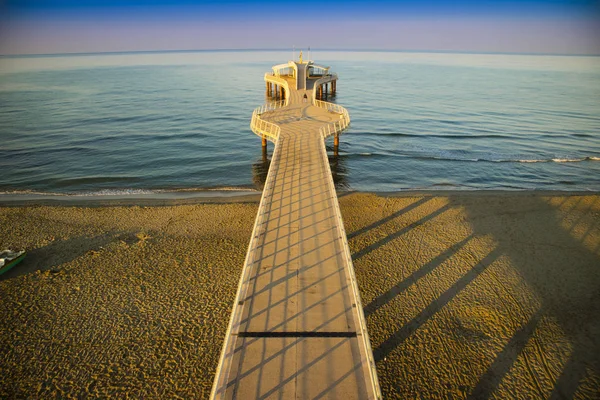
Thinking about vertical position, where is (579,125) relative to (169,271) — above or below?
above

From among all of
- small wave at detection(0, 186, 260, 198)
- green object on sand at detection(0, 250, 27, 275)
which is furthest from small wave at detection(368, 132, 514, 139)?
green object on sand at detection(0, 250, 27, 275)

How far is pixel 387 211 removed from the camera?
17.2 metres

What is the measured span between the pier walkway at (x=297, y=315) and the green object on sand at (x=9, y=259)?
9.67 m

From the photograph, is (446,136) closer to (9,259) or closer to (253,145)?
(253,145)

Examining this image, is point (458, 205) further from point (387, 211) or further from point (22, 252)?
point (22, 252)

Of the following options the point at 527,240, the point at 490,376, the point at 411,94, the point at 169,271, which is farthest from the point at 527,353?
the point at 411,94

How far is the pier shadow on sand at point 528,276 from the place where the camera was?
28.7 feet

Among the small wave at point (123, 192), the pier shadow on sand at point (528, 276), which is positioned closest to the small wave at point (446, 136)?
the pier shadow on sand at point (528, 276)

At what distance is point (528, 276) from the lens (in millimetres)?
12266

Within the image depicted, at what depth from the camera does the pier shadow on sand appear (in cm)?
875

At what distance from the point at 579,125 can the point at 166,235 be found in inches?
1875

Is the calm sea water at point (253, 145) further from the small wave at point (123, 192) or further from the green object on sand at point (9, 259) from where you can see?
the green object on sand at point (9, 259)

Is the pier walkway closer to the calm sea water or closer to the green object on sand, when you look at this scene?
the green object on sand

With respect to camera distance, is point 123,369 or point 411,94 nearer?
point 123,369
